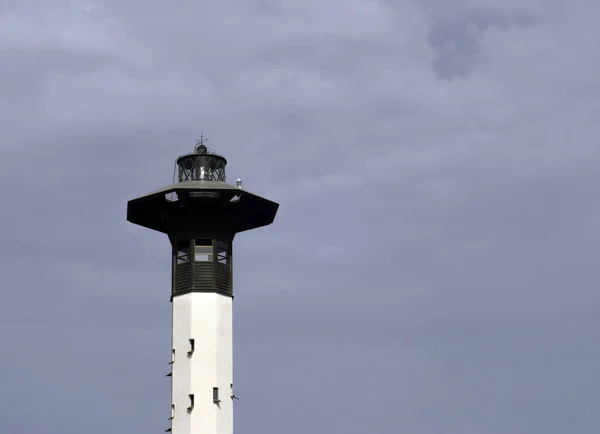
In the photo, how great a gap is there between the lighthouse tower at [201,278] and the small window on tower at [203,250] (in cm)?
6

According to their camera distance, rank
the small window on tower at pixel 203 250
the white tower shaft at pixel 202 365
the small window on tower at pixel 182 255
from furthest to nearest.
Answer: the small window on tower at pixel 182 255 < the small window on tower at pixel 203 250 < the white tower shaft at pixel 202 365

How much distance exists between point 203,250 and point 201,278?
1.96 meters

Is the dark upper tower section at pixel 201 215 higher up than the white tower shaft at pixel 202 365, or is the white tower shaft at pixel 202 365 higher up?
the dark upper tower section at pixel 201 215

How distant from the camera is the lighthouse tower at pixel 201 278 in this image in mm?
73438

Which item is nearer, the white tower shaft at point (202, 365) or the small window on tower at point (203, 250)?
the white tower shaft at point (202, 365)

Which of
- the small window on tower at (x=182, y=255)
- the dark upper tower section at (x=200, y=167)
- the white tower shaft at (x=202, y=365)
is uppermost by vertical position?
the dark upper tower section at (x=200, y=167)

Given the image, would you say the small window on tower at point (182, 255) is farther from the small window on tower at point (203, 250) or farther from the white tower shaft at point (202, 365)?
the white tower shaft at point (202, 365)

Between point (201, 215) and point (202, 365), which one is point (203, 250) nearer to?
point (201, 215)

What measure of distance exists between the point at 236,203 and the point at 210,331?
870 centimetres

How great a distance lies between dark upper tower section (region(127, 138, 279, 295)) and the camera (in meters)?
76.1

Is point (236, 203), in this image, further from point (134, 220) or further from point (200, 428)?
point (200, 428)

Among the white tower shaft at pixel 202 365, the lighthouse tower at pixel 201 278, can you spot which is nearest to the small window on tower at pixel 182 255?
the lighthouse tower at pixel 201 278

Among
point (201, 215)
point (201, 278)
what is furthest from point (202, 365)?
point (201, 215)

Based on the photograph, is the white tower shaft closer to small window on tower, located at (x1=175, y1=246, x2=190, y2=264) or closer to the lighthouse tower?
the lighthouse tower
